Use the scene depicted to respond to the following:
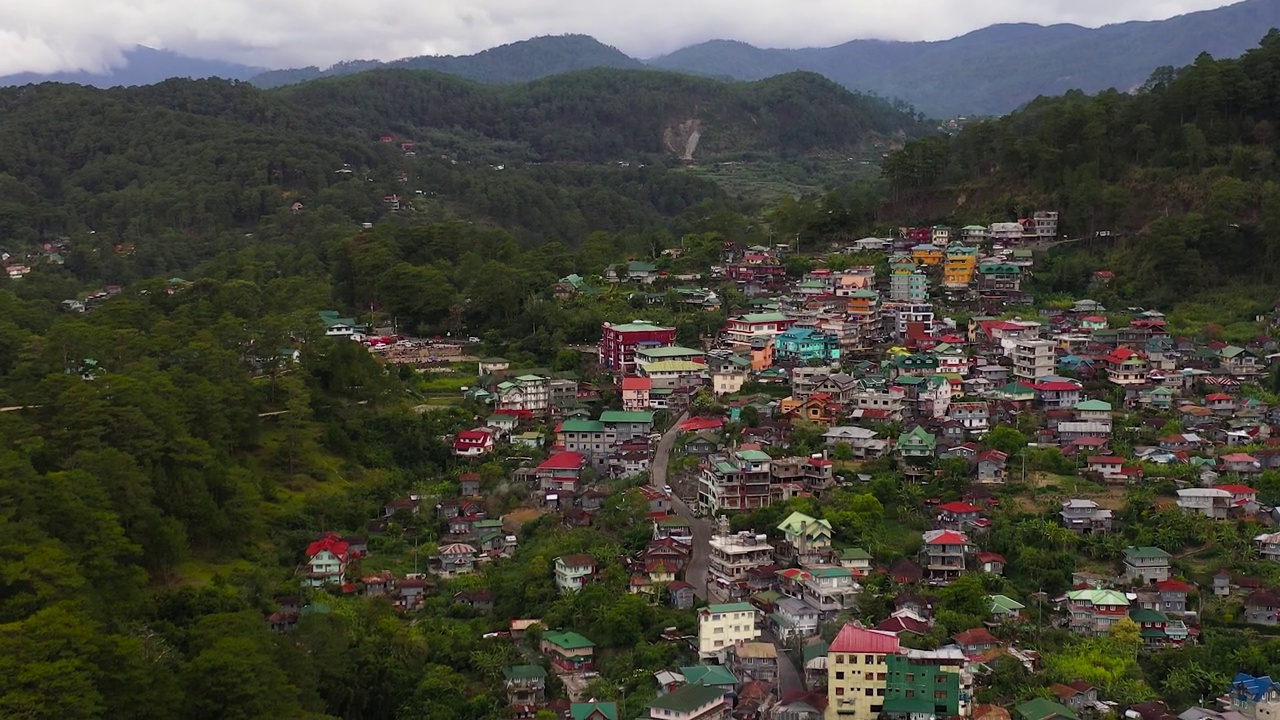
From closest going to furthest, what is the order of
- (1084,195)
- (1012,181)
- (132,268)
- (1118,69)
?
(1084,195) < (1012,181) < (132,268) < (1118,69)

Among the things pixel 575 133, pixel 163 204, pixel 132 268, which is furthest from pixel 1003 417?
pixel 575 133

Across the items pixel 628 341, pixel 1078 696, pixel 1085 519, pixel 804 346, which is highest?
pixel 628 341

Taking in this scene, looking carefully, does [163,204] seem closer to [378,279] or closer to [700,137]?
[378,279]

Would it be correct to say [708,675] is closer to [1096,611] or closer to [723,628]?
[723,628]

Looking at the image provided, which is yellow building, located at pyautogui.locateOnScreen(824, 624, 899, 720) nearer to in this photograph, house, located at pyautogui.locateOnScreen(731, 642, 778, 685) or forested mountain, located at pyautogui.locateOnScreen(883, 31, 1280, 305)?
house, located at pyautogui.locateOnScreen(731, 642, 778, 685)

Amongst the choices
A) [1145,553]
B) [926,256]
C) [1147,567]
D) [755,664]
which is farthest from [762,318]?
[755,664]

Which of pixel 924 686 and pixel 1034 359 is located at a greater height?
pixel 1034 359
